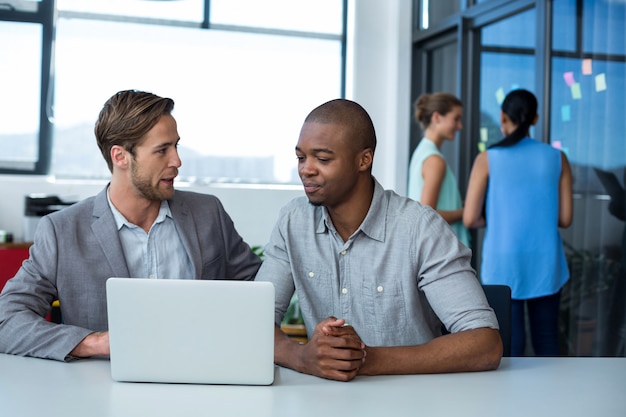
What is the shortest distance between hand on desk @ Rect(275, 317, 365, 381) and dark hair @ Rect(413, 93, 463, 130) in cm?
249

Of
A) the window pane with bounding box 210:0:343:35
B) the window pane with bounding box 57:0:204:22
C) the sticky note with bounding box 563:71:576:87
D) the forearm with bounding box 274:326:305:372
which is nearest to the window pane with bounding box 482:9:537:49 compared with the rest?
the sticky note with bounding box 563:71:576:87

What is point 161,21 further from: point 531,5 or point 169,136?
point 169,136

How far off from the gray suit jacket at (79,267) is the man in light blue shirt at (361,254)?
1.00ft

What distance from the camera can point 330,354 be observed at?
5.43 feet

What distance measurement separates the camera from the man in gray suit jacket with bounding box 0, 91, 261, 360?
6.89ft

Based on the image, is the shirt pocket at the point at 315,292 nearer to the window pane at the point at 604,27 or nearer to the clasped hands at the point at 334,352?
the clasped hands at the point at 334,352

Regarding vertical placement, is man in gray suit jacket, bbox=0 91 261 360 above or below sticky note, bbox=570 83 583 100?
below

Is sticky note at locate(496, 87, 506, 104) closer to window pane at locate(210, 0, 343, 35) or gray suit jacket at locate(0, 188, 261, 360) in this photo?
window pane at locate(210, 0, 343, 35)

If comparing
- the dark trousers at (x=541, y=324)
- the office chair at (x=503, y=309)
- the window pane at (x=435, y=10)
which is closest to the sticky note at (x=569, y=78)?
the dark trousers at (x=541, y=324)

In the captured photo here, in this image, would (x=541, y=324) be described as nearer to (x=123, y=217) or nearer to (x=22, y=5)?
(x=123, y=217)

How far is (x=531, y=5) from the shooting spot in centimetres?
445

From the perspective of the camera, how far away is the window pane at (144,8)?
5512 millimetres

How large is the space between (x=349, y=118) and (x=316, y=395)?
0.78m

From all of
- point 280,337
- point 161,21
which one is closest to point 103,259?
point 280,337
